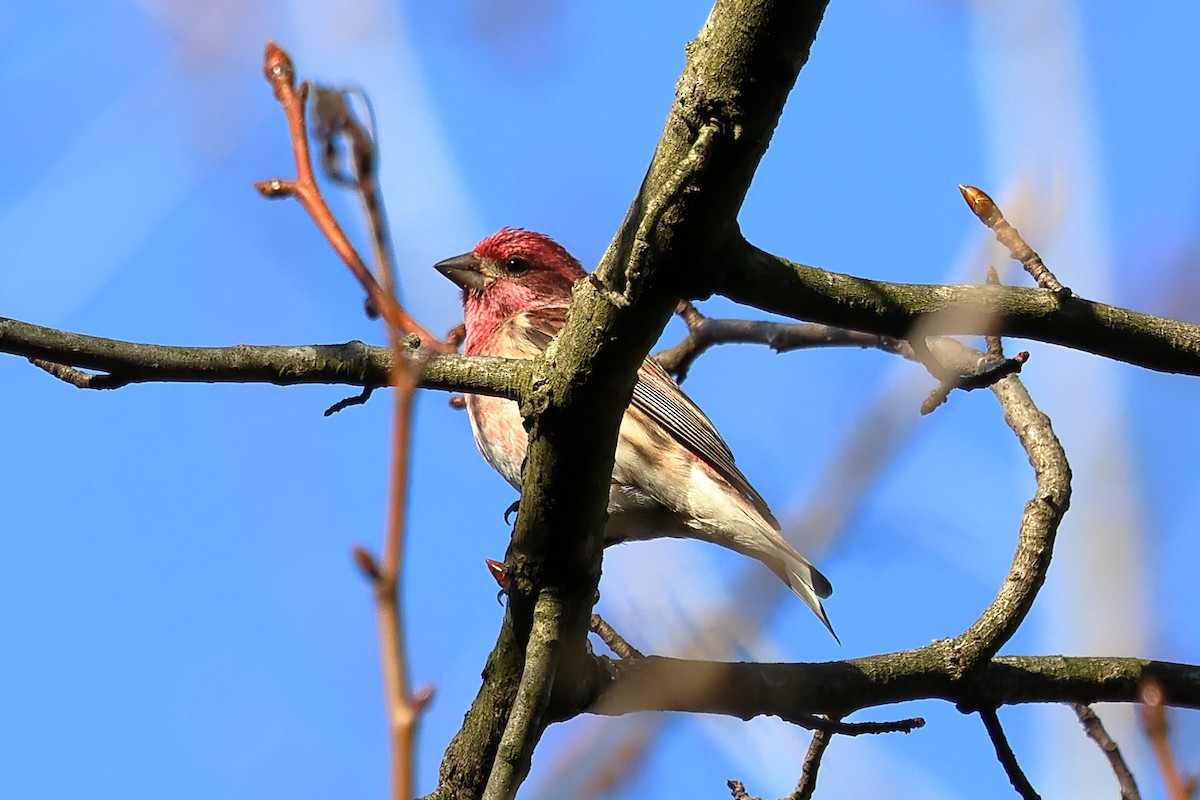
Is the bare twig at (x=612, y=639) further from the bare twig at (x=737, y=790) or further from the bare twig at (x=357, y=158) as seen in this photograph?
the bare twig at (x=357, y=158)

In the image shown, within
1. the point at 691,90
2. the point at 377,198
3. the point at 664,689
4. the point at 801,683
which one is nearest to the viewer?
the point at 377,198

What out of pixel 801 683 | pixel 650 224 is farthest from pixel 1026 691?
pixel 650 224

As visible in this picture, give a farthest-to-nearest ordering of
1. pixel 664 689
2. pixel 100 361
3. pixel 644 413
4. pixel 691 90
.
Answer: pixel 644 413 → pixel 664 689 → pixel 100 361 → pixel 691 90

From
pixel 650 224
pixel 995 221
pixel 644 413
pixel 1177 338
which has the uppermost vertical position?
pixel 644 413

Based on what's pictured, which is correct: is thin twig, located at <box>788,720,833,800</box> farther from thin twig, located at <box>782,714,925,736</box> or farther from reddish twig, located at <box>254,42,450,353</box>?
reddish twig, located at <box>254,42,450,353</box>

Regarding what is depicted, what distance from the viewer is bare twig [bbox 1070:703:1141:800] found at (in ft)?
13.1

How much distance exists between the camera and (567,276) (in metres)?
8.22

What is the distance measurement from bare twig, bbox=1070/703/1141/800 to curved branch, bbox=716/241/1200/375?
3.83 ft

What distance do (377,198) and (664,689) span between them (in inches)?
96.4

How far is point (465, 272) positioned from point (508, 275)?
0.26 metres

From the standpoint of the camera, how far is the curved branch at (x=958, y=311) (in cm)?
346

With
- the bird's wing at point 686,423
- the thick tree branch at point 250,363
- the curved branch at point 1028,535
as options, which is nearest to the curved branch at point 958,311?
the thick tree branch at point 250,363

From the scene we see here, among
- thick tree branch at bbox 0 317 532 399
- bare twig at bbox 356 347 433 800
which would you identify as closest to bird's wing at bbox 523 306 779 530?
thick tree branch at bbox 0 317 532 399

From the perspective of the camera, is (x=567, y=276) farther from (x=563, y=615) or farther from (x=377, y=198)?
(x=377, y=198)
